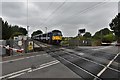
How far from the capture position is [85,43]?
5200 centimetres

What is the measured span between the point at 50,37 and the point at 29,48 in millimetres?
14346

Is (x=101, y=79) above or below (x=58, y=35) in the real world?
below

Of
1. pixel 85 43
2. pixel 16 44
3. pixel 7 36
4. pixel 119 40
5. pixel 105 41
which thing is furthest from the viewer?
pixel 7 36

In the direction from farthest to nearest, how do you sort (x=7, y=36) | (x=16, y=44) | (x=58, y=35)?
(x=7, y=36), (x=58, y=35), (x=16, y=44)

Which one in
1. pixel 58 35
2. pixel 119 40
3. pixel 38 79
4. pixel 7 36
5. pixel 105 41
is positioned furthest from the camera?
pixel 7 36

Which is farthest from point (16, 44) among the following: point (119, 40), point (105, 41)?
point (119, 40)

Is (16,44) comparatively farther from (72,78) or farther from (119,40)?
(119,40)

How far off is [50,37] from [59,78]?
1241 inches

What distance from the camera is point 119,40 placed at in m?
68.3

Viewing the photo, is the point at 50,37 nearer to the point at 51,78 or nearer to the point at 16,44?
the point at 16,44

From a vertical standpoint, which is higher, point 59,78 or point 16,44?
point 16,44

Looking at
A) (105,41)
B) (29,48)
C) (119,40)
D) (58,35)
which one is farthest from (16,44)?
(119,40)

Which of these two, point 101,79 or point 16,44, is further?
point 16,44

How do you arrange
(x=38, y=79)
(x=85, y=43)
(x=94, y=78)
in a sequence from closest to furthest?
(x=38, y=79) < (x=94, y=78) < (x=85, y=43)
